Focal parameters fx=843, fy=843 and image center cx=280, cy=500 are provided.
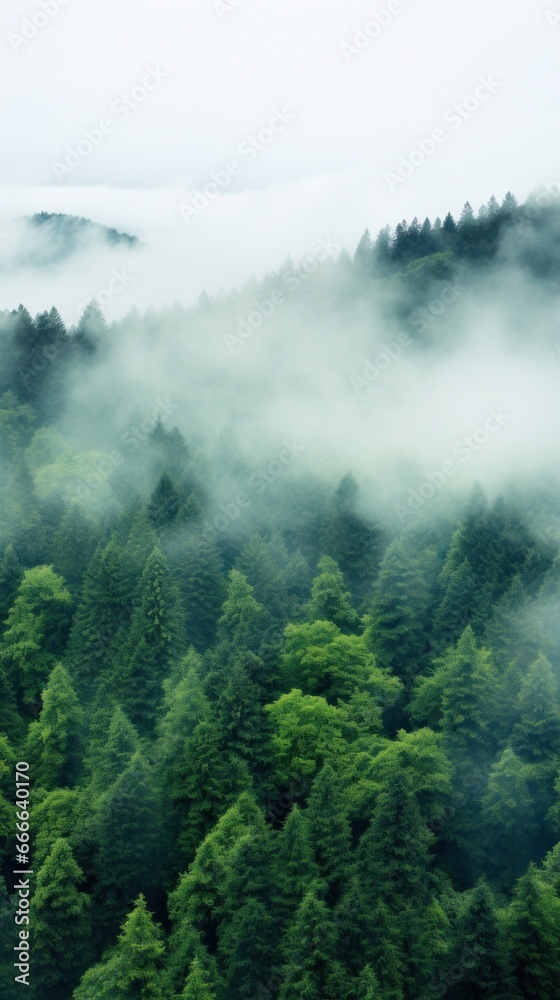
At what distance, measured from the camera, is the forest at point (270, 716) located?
137ft

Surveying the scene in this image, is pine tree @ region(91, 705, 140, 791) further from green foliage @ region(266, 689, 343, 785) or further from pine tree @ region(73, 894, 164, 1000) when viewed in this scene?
pine tree @ region(73, 894, 164, 1000)

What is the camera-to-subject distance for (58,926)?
46.4 meters

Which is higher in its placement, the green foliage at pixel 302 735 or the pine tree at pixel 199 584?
the pine tree at pixel 199 584

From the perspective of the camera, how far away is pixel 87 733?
60.6 metres

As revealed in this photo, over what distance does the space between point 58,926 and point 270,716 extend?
1744 centimetres

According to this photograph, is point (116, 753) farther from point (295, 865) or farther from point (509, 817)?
point (509, 817)

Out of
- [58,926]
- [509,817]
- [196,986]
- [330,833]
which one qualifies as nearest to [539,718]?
[509,817]

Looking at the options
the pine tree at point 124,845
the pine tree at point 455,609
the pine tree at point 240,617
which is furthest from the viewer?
the pine tree at point 455,609

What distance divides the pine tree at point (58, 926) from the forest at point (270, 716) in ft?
0.66

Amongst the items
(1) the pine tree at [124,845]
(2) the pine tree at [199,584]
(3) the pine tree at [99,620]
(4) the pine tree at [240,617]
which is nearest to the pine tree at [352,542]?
(2) the pine tree at [199,584]

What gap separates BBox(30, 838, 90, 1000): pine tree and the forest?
20cm

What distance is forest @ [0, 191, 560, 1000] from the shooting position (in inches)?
1650

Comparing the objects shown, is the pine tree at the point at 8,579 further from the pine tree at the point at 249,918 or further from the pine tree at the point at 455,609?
the pine tree at the point at 249,918

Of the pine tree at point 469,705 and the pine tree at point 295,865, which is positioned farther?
the pine tree at point 469,705
